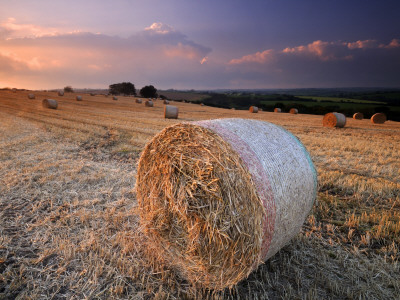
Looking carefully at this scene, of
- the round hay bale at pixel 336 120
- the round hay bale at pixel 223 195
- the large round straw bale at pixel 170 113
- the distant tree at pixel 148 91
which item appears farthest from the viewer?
the distant tree at pixel 148 91

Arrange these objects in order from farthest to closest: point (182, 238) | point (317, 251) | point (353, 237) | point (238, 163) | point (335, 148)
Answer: point (335, 148) < point (353, 237) < point (317, 251) < point (182, 238) < point (238, 163)

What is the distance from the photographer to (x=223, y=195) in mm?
2811

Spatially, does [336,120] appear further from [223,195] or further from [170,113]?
[223,195]

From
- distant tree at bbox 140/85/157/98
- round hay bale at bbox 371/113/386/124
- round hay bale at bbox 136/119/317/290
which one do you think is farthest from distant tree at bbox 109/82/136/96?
round hay bale at bbox 136/119/317/290

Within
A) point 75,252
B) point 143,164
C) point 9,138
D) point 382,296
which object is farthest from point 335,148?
point 9,138

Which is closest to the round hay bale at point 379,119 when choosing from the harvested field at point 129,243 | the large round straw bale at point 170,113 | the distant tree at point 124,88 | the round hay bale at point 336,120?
the round hay bale at point 336,120

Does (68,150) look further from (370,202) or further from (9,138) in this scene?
(370,202)

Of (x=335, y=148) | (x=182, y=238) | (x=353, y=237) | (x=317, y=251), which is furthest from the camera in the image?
(x=335, y=148)

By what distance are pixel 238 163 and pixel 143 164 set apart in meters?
1.59

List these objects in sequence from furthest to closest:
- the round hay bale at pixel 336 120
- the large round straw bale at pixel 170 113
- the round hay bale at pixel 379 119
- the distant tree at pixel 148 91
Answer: the distant tree at pixel 148 91 → the round hay bale at pixel 379 119 → the large round straw bale at pixel 170 113 → the round hay bale at pixel 336 120

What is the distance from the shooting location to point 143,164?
3684 millimetres

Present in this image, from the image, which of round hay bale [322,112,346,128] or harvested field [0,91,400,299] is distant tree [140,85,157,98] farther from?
harvested field [0,91,400,299]

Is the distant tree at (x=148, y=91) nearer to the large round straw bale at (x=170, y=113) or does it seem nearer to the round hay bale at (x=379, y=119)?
the large round straw bale at (x=170, y=113)

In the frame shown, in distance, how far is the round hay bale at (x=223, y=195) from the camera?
8.70 feet
